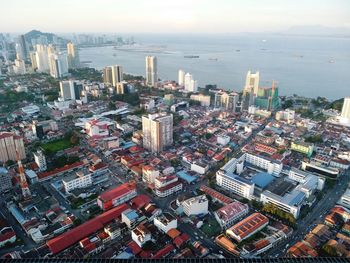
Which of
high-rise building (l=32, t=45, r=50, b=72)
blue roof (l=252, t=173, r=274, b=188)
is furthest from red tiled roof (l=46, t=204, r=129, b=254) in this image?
high-rise building (l=32, t=45, r=50, b=72)

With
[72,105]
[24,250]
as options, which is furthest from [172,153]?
[72,105]

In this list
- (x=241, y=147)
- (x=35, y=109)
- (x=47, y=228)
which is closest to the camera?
(x=47, y=228)

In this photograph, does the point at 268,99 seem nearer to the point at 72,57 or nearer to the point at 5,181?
the point at 5,181

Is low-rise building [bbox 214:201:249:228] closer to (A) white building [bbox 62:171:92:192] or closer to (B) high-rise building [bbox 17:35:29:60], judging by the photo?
(A) white building [bbox 62:171:92:192]

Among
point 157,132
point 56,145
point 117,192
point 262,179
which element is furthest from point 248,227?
point 56,145

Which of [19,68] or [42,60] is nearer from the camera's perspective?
[19,68]

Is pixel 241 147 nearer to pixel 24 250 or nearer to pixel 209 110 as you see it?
pixel 209 110
